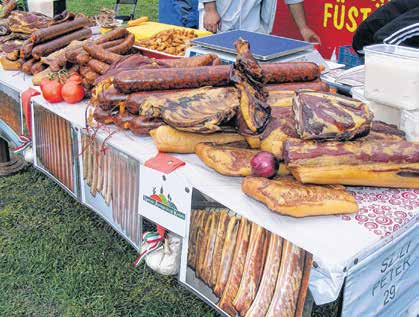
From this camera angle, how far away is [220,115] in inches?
76.0

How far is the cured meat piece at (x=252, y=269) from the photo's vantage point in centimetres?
175

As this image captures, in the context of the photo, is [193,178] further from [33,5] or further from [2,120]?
[33,5]

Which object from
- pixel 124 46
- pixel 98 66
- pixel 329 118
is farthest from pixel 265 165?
pixel 124 46

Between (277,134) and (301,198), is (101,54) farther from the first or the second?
(301,198)

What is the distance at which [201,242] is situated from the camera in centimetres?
200

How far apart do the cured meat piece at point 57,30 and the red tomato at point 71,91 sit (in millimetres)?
797

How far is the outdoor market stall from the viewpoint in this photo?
1596mm

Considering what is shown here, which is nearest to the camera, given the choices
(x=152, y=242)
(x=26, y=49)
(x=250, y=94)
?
(x=250, y=94)

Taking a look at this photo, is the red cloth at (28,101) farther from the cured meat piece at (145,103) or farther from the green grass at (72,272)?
the cured meat piece at (145,103)

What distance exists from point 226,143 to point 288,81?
1.88 feet

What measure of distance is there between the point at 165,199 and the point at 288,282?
27.5 inches

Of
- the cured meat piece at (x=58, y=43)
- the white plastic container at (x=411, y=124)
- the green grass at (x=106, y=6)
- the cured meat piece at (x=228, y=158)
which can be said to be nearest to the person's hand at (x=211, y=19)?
the cured meat piece at (x=58, y=43)

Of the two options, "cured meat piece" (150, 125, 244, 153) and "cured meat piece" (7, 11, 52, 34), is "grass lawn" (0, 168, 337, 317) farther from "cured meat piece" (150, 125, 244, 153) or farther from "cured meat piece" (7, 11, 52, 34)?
"cured meat piece" (7, 11, 52, 34)

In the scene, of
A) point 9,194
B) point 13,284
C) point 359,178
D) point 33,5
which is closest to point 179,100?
point 359,178
